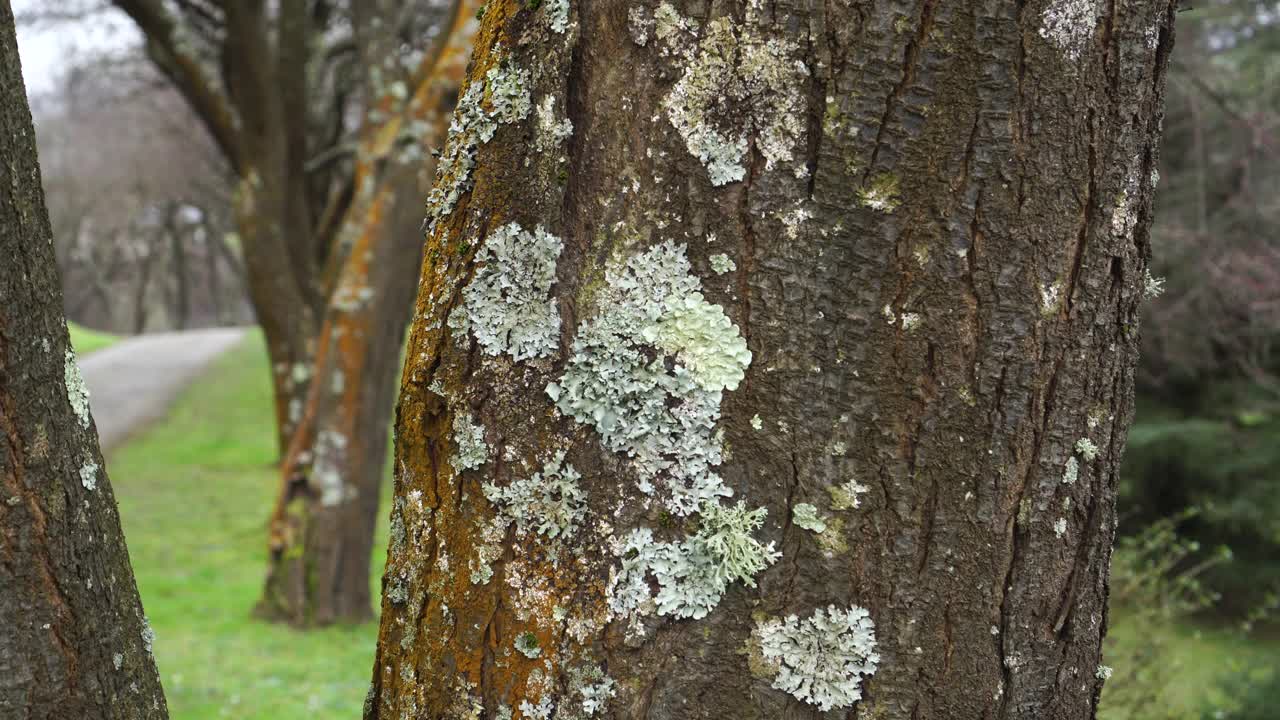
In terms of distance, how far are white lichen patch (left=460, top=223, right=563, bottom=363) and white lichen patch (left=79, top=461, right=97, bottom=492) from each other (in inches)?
25.6

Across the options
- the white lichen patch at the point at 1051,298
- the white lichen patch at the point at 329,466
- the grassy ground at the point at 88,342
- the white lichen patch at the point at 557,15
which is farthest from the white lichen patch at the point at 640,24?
the grassy ground at the point at 88,342

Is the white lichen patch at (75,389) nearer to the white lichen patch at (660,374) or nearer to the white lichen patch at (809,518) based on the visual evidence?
the white lichen patch at (660,374)

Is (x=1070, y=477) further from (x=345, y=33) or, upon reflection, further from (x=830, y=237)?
(x=345, y=33)

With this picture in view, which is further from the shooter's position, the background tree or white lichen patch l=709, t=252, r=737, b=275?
the background tree

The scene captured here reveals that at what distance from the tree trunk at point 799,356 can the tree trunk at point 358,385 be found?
6066 millimetres

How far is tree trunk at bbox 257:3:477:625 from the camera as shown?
24.5ft

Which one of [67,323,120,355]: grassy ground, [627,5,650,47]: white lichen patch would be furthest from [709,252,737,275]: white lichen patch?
[67,323,120,355]: grassy ground

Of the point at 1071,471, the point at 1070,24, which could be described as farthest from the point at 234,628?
the point at 1070,24

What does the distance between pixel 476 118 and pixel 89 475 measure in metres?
0.82

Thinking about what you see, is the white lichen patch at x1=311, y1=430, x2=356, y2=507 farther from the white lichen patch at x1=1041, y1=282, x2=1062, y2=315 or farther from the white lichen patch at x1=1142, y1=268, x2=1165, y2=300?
the white lichen patch at x1=1041, y1=282, x2=1062, y2=315

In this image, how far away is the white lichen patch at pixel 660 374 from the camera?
5.08 feet

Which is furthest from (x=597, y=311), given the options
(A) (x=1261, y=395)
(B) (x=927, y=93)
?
(A) (x=1261, y=395)

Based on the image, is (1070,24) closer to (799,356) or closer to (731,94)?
(731,94)

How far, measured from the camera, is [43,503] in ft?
5.26
